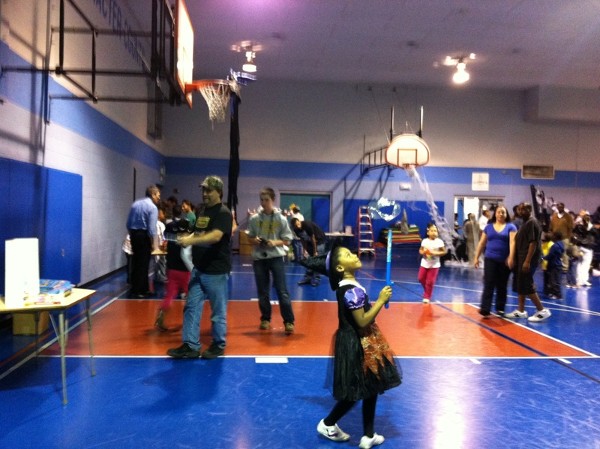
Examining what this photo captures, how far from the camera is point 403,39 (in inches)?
538

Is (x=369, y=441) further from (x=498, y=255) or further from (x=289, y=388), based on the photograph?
(x=498, y=255)

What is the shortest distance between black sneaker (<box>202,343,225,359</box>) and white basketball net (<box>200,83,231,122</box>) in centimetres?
482

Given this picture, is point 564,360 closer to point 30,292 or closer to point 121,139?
Result: point 30,292

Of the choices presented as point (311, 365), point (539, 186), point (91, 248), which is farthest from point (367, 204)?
point (311, 365)

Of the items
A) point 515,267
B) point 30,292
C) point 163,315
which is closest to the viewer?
point 30,292

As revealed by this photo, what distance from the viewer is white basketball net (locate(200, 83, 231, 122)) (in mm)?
8508

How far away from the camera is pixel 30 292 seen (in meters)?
3.88

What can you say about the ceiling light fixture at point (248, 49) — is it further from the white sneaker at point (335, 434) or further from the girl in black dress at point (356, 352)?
the white sneaker at point (335, 434)

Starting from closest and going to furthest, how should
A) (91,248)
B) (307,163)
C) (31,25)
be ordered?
1. (31,25)
2. (91,248)
3. (307,163)

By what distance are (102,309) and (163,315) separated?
72.9 inches

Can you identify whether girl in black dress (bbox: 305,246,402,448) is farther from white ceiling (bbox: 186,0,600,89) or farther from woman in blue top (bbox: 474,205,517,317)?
white ceiling (bbox: 186,0,600,89)

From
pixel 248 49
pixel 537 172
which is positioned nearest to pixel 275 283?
pixel 248 49

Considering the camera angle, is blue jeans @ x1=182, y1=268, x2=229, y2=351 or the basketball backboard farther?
the basketball backboard

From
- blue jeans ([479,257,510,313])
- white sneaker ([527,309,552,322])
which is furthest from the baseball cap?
white sneaker ([527,309,552,322])
